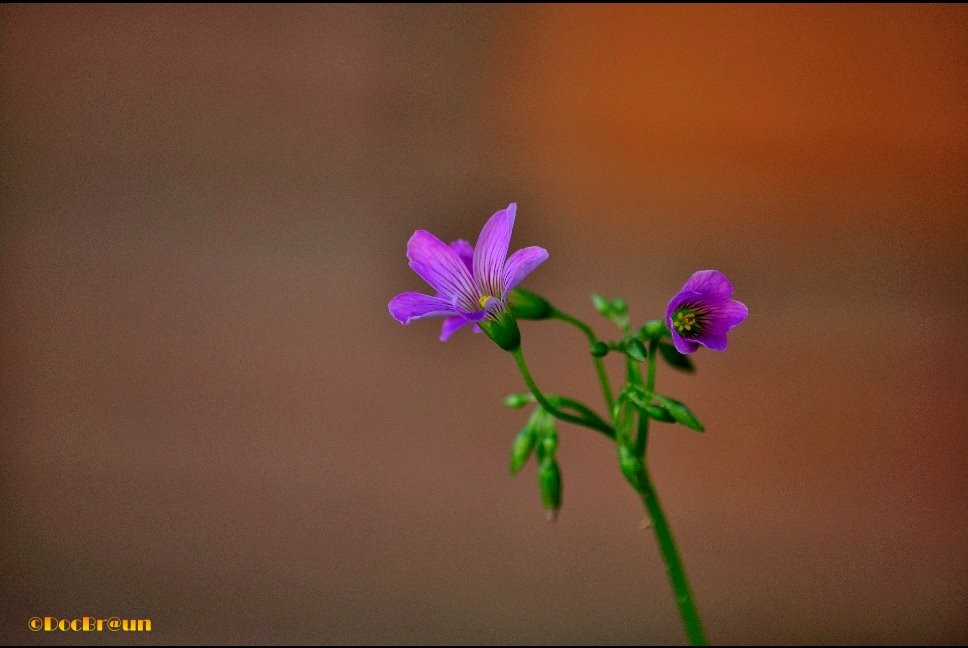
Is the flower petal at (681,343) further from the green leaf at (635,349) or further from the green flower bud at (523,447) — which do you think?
the green flower bud at (523,447)

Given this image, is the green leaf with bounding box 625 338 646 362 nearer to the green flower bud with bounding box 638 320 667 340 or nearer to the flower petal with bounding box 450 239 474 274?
the green flower bud with bounding box 638 320 667 340

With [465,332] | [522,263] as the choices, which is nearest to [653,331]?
[522,263]

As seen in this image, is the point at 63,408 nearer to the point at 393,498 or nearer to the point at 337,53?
the point at 393,498

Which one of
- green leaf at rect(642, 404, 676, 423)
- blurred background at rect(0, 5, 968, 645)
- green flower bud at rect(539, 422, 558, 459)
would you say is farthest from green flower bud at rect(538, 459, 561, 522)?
blurred background at rect(0, 5, 968, 645)

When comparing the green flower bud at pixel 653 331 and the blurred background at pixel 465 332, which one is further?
the blurred background at pixel 465 332

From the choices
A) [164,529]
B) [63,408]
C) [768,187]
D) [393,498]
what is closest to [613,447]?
[393,498]

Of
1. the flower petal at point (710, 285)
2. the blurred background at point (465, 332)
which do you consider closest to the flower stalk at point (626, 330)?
the flower petal at point (710, 285)

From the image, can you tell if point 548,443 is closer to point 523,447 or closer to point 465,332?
point 523,447

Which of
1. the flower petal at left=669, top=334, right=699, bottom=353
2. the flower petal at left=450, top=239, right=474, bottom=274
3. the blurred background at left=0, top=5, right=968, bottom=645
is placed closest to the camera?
the flower petal at left=669, top=334, right=699, bottom=353
